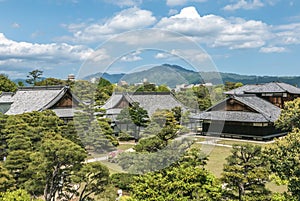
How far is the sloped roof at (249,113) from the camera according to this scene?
21.4 m

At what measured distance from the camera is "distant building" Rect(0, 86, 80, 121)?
1898 cm

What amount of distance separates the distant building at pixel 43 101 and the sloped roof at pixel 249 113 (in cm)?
917

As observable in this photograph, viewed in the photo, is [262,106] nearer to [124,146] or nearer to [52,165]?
[124,146]

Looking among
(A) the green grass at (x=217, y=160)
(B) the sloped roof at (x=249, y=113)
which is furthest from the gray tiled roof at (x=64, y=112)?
(B) the sloped roof at (x=249, y=113)

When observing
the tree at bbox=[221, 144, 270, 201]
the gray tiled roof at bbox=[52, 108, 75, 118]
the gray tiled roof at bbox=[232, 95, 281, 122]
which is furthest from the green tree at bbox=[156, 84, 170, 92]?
the gray tiled roof at bbox=[232, 95, 281, 122]

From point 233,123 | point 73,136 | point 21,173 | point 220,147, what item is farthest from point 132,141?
point 233,123

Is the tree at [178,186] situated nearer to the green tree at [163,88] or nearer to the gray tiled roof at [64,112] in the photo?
the green tree at [163,88]

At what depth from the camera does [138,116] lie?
1047cm

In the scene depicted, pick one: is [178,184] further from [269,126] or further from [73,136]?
[269,126]

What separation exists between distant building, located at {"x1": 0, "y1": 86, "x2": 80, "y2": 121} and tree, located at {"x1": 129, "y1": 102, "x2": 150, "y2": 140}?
830cm

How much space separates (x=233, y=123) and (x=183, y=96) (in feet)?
48.4

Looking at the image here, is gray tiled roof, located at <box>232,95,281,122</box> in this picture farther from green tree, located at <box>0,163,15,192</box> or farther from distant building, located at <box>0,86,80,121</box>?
green tree, located at <box>0,163,15,192</box>

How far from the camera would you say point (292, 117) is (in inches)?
527

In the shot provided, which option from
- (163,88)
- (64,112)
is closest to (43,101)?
(64,112)
